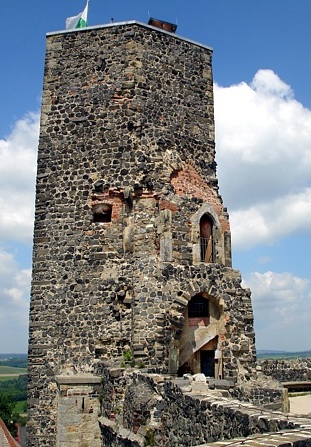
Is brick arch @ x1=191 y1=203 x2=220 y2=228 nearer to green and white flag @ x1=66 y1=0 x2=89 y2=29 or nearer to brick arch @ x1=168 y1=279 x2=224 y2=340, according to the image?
brick arch @ x1=168 y1=279 x2=224 y2=340

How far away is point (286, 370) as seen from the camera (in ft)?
60.4

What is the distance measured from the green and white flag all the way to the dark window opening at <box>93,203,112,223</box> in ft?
18.3

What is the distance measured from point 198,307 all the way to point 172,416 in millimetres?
4867

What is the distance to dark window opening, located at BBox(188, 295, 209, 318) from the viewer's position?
1384 centimetres

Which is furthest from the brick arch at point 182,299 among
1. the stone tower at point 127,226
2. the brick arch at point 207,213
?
the brick arch at point 207,213

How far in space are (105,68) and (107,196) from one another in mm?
3596

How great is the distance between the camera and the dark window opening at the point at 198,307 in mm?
13836

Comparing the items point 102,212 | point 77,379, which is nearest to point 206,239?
point 102,212

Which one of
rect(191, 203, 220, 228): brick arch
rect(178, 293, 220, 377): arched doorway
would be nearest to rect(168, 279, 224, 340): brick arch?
rect(178, 293, 220, 377): arched doorway

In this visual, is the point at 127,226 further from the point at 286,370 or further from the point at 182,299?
the point at 286,370

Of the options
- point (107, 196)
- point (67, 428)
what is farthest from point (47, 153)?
point (67, 428)

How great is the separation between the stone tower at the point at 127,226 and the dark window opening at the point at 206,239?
0.03 metres

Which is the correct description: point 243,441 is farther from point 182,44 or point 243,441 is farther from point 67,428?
point 182,44

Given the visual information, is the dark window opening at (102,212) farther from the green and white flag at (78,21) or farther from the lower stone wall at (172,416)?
the green and white flag at (78,21)
